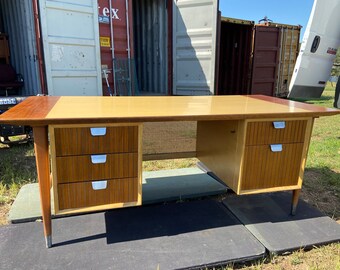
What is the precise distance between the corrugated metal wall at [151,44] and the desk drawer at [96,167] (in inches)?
155

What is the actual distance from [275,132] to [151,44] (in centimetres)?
444

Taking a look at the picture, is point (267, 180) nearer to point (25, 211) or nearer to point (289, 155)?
point (289, 155)

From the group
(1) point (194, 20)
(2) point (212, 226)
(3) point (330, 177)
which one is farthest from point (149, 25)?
(2) point (212, 226)

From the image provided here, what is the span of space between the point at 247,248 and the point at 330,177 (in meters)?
1.63

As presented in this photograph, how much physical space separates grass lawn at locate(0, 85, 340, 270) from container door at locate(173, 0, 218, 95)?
1.99 meters

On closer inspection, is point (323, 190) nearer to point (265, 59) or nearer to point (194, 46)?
point (194, 46)

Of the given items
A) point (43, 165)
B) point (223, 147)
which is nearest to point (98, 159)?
point (43, 165)

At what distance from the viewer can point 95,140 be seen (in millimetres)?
1631

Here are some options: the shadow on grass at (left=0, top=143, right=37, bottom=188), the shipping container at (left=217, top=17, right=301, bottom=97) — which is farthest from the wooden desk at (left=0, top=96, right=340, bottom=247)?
the shipping container at (left=217, top=17, right=301, bottom=97)

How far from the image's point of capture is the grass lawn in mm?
1764

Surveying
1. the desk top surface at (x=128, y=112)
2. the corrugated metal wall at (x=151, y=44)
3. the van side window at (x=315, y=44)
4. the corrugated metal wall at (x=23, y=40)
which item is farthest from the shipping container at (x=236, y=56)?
the desk top surface at (x=128, y=112)

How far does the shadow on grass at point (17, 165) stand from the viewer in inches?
107

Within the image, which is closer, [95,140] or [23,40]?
[95,140]

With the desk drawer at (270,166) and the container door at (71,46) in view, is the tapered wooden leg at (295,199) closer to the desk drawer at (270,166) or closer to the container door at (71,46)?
the desk drawer at (270,166)
